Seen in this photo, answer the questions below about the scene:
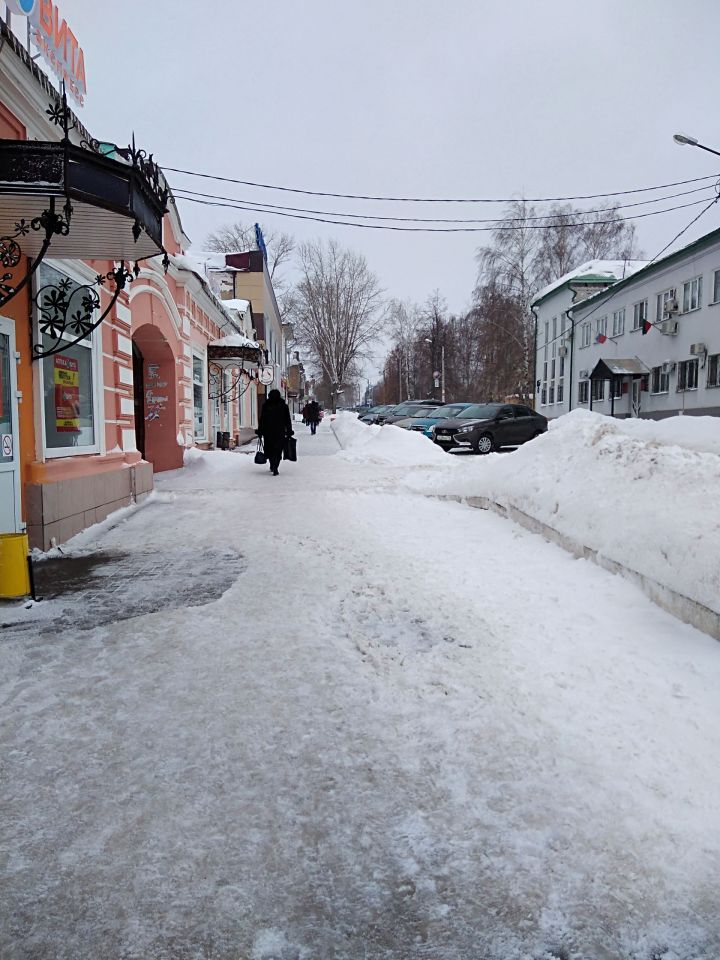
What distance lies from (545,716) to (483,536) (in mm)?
3920

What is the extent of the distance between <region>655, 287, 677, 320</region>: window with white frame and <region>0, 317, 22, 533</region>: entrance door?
27284 mm

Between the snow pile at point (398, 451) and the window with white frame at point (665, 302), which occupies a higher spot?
the window with white frame at point (665, 302)

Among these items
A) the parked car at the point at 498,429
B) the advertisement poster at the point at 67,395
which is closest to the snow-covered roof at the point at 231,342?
the parked car at the point at 498,429

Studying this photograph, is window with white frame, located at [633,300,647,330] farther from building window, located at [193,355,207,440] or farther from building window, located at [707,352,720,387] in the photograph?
building window, located at [193,355,207,440]

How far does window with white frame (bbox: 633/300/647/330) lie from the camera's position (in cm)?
3045

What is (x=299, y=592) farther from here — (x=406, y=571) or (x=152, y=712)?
(x=152, y=712)

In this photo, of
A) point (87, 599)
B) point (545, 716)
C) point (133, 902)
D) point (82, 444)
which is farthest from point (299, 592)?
point (82, 444)

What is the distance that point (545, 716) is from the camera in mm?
3008

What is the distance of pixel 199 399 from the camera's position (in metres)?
17.0

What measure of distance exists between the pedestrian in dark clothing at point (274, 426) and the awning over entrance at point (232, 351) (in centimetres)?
510

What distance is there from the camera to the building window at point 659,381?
93.0 feet


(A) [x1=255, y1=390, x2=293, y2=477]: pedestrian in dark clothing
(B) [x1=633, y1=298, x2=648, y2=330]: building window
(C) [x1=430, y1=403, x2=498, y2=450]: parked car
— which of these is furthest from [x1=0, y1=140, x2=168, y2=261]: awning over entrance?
(B) [x1=633, y1=298, x2=648, y2=330]: building window

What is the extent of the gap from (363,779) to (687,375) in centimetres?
2837

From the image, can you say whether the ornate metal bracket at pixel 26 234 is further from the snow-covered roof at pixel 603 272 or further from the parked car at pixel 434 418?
the snow-covered roof at pixel 603 272
